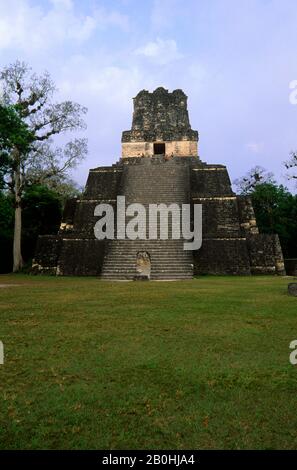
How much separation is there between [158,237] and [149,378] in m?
11.5

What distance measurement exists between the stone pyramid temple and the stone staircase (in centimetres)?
3

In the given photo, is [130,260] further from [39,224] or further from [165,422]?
[165,422]

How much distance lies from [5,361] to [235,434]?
2.61m

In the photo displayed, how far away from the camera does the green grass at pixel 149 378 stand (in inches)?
120

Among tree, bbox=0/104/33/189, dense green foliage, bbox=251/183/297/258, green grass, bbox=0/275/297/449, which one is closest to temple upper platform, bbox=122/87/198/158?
dense green foliage, bbox=251/183/297/258

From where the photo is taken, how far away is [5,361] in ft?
14.9

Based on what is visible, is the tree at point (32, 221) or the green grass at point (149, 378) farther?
the tree at point (32, 221)

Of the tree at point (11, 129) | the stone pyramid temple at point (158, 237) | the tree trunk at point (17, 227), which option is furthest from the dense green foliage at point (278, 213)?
the tree at point (11, 129)

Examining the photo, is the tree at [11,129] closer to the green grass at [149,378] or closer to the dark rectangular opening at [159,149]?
the green grass at [149,378]

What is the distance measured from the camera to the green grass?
3.05 metres

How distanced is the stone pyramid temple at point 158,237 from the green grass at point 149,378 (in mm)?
7199

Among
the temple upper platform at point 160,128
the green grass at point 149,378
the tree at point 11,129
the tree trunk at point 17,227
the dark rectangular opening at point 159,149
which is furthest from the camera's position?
the dark rectangular opening at point 159,149

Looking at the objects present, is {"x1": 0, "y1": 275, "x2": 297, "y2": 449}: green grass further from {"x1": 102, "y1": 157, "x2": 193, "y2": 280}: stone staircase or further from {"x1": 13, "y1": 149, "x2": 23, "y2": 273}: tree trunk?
{"x1": 13, "y1": 149, "x2": 23, "y2": 273}: tree trunk

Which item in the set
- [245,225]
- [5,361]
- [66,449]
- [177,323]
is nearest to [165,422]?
[66,449]
